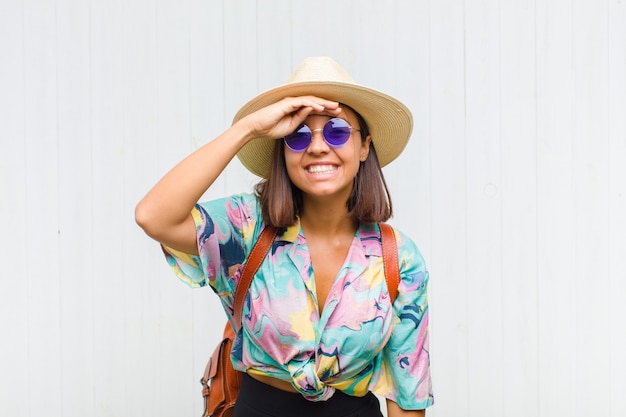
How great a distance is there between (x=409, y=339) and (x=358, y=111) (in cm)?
66

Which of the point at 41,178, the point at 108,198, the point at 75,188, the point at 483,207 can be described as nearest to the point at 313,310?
the point at 483,207

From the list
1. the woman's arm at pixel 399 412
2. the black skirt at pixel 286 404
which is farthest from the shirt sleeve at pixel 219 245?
the woman's arm at pixel 399 412

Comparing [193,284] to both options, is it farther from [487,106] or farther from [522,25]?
[522,25]

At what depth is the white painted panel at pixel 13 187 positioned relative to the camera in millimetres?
3459

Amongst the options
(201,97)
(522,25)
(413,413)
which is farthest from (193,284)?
(522,25)

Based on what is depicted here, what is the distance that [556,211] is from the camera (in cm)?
322

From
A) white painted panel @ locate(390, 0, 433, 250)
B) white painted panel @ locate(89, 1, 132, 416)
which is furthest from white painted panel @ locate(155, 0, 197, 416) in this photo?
white painted panel @ locate(390, 0, 433, 250)

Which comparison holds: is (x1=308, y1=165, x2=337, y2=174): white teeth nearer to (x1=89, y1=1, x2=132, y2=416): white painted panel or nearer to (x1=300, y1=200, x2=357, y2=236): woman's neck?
(x1=300, y1=200, x2=357, y2=236): woman's neck

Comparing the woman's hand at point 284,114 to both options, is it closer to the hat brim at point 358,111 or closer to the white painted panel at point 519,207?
the hat brim at point 358,111

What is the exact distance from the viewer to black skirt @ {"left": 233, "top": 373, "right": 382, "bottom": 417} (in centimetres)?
209

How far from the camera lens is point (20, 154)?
3457 millimetres

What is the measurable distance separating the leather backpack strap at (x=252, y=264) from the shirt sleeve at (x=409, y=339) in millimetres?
374

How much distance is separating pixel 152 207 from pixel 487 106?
5.95 ft

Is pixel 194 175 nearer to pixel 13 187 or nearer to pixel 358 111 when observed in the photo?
pixel 358 111
